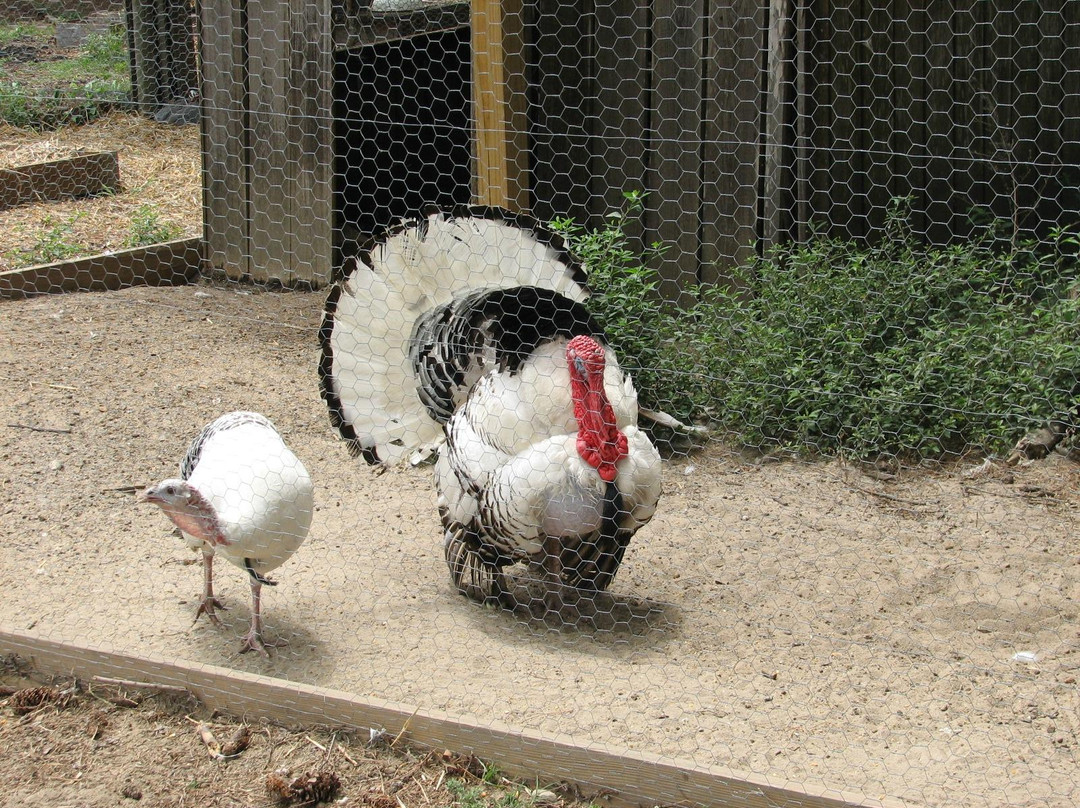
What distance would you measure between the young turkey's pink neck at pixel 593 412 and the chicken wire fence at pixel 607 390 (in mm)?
11

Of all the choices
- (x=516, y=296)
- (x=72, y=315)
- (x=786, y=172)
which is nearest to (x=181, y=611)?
(x=516, y=296)

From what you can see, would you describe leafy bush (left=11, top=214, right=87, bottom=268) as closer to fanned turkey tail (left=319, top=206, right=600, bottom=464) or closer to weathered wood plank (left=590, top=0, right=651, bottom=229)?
weathered wood plank (left=590, top=0, right=651, bottom=229)

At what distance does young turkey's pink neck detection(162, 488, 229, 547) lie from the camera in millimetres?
2766

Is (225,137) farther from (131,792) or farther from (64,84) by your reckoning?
Answer: (131,792)

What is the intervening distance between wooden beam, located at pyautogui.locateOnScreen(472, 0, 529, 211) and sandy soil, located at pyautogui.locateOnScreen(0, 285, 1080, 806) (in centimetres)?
123

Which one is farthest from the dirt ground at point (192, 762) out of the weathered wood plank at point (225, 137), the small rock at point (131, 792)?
the weathered wood plank at point (225, 137)

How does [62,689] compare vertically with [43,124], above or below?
below

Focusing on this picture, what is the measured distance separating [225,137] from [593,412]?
3.76 metres

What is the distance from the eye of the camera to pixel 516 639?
9.90 feet

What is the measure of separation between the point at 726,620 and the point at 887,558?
0.60m

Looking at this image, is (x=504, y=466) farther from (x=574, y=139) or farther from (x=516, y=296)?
(x=574, y=139)

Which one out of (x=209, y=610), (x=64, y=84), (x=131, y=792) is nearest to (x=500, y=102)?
(x=209, y=610)

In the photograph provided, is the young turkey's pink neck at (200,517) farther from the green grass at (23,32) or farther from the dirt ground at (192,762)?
the green grass at (23,32)

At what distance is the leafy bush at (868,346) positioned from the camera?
12.4 ft
